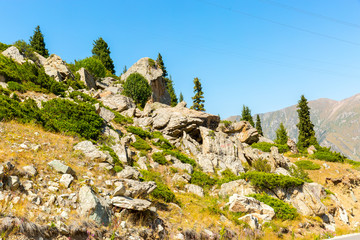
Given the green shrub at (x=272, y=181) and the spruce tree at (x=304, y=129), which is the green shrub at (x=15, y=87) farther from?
the spruce tree at (x=304, y=129)

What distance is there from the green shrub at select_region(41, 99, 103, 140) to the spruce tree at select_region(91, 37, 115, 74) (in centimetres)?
4725

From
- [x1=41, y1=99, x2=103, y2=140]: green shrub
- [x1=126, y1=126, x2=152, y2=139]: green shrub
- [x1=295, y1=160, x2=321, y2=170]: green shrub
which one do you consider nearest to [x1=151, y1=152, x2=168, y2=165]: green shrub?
[x1=126, y1=126, x2=152, y2=139]: green shrub

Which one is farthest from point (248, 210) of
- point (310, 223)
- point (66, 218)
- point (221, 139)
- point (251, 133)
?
point (251, 133)

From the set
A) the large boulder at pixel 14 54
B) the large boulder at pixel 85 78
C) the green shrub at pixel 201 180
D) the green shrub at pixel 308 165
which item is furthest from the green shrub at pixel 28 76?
the green shrub at pixel 308 165

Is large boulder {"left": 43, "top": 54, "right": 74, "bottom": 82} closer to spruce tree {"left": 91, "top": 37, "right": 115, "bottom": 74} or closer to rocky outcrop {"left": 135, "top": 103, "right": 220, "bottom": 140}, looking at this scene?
rocky outcrop {"left": 135, "top": 103, "right": 220, "bottom": 140}

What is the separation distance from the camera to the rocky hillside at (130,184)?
21.8 ft

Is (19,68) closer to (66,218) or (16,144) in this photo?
(16,144)

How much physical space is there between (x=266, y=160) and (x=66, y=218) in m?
21.7

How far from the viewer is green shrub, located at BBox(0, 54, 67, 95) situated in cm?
2008

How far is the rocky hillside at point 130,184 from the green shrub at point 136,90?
1224 cm

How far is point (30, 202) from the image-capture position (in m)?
6.32

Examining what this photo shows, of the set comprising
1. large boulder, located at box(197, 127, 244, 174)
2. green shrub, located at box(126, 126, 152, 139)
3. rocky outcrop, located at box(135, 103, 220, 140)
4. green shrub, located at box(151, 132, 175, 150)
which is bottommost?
large boulder, located at box(197, 127, 244, 174)

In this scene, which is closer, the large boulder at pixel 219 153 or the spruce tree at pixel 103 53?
the large boulder at pixel 219 153

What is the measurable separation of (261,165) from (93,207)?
19544 millimetres
